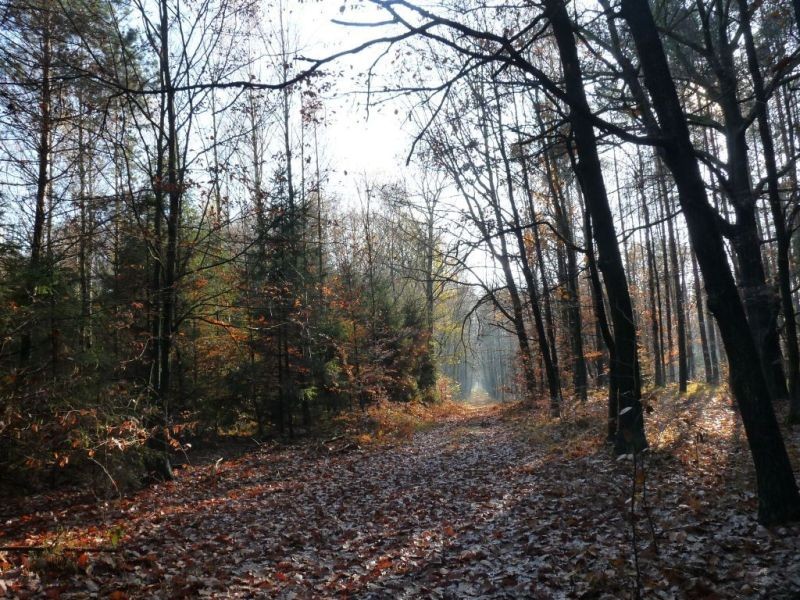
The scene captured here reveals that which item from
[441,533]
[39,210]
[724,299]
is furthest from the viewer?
[39,210]

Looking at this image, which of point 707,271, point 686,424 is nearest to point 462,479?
point 686,424

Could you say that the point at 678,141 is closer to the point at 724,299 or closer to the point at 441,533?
the point at 724,299

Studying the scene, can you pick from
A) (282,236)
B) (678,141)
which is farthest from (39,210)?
(678,141)

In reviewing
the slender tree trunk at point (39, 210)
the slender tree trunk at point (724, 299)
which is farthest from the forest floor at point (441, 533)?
the slender tree trunk at point (39, 210)

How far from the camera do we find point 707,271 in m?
5.45

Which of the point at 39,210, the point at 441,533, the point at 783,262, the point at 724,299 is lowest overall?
the point at 441,533

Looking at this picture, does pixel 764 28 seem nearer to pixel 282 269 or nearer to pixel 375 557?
pixel 375 557

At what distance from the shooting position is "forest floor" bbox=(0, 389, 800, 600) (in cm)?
502

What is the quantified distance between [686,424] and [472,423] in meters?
10.3

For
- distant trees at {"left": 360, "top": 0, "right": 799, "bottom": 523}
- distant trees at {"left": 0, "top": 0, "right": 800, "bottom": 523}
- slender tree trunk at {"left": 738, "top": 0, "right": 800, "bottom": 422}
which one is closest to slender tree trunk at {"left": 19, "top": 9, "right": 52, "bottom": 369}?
distant trees at {"left": 0, "top": 0, "right": 800, "bottom": 523}

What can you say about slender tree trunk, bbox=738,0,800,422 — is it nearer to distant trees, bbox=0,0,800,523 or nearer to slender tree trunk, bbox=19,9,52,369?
distant trees, bbox=0,0,800,523

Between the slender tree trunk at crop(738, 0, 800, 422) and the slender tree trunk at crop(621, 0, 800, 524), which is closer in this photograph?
the slender tree trunk at crop(621, 0, 800, 524)

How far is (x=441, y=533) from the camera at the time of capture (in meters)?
7.18

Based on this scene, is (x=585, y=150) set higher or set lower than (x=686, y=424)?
higher
